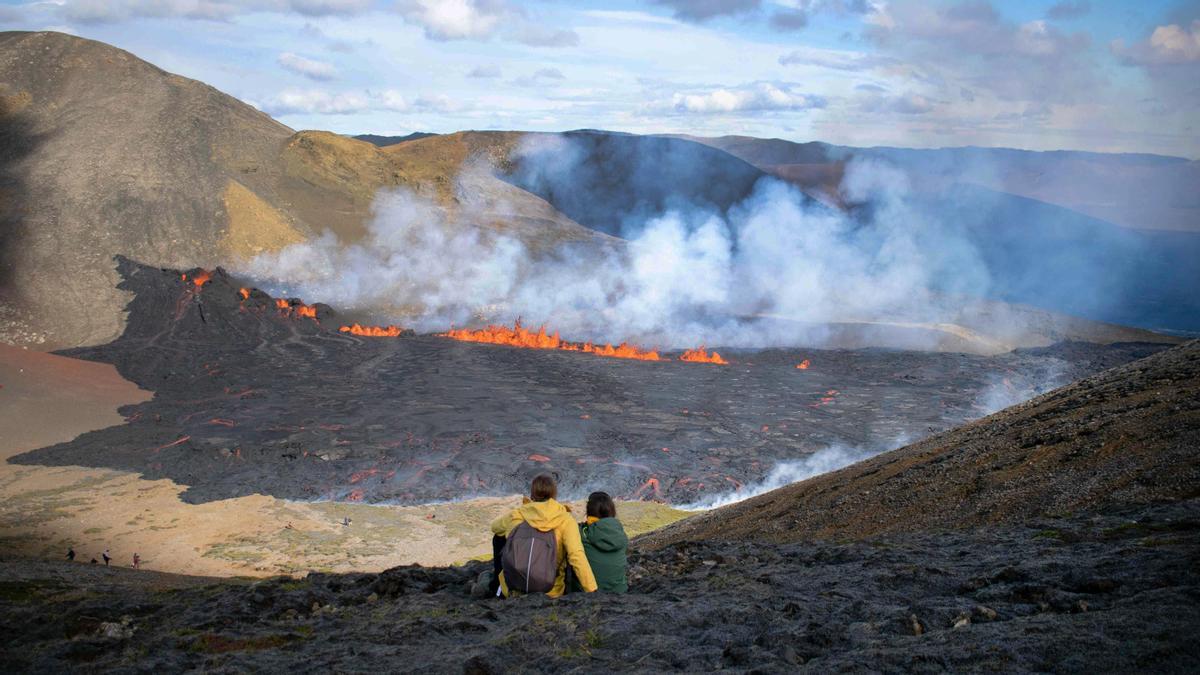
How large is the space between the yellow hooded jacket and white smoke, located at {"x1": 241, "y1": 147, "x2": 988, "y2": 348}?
94.3 feet

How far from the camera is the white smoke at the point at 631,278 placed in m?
38.0

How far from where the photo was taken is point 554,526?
638cm

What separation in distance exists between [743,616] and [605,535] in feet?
4.29

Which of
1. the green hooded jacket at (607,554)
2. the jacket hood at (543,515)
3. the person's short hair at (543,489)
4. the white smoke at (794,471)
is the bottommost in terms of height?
the white smoke at (794,471)

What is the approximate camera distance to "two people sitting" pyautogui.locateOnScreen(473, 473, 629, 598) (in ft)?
21.0

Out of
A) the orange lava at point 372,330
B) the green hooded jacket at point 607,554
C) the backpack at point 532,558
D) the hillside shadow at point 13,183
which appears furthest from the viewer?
the orange lava at point 372,330

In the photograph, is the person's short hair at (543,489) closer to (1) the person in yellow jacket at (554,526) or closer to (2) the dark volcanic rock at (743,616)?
(1) the person in yellow jacket at (554,526)

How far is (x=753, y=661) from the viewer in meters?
4.82

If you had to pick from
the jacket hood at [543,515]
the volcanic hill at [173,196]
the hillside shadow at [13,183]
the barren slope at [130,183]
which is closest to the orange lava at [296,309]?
the volcanic hill at [173,196]

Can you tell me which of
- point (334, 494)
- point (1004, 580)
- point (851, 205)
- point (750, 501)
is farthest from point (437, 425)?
point (851, 205)

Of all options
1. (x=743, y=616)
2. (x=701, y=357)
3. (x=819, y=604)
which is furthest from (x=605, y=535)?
(x=701, y=357)

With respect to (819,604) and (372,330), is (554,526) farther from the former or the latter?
(372,330)

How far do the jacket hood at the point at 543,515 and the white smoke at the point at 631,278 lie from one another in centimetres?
2902

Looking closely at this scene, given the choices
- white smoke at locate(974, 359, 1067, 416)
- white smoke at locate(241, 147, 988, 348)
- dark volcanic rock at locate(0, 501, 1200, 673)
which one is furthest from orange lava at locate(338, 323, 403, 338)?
dark volcanic rock at locate(0, 501, 1200, 673)
